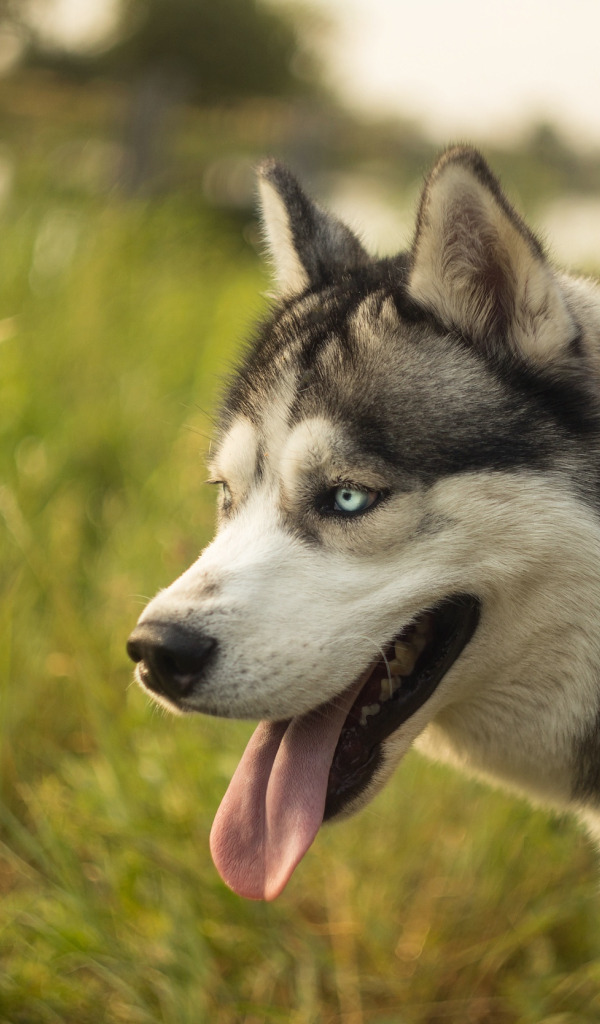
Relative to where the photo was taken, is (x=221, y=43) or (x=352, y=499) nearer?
(x=352, y=499)

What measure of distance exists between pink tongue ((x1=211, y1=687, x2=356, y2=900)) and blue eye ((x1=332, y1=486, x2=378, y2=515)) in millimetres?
482

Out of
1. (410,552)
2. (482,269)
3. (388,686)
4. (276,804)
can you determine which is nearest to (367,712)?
(388,686)

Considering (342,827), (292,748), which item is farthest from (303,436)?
(342,827)

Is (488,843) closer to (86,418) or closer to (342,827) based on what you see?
(342,827)

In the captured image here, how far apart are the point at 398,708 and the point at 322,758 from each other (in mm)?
230

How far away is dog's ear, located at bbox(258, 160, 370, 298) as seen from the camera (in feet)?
9.46

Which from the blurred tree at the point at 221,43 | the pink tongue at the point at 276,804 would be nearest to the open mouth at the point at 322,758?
the pink tongue at the point at 276,804

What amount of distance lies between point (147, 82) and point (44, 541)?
13195 millimetres

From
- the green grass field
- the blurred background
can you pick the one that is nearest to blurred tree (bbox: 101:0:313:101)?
the blurred background

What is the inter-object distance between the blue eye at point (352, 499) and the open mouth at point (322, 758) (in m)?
0.31

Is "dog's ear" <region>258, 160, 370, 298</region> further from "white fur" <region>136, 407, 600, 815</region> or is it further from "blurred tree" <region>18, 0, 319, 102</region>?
"blurred tree" <region>18, 0, 319, 102</region>

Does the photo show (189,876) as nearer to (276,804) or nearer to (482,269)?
(276,804)

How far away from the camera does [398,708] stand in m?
2.28

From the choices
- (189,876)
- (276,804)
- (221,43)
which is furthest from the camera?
(221,43)
